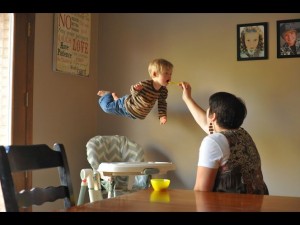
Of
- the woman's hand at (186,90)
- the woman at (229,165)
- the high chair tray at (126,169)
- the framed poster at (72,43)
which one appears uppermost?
the framed poster at (72,43)

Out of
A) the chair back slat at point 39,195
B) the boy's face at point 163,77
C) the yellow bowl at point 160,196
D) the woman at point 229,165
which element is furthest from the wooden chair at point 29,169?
the boy's face at point 163,77

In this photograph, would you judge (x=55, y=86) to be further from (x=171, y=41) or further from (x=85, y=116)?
(x=171, y=41)

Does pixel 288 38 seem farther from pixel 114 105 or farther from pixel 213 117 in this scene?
pixel 213 117

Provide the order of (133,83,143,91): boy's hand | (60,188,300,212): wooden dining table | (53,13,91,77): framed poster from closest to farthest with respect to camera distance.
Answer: (60,188,300,212): wooden dining table
(133,83,143,91): boy's hand
(53,13,91,77): framed poster

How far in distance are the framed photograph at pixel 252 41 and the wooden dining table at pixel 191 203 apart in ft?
6.70

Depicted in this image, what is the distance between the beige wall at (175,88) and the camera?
131 inches

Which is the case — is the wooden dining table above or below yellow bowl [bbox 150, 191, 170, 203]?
above

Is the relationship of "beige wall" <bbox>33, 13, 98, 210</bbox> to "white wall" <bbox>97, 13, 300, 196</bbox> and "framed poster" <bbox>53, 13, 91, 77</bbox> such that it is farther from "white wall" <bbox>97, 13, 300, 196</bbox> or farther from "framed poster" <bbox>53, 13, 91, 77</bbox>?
"white wall" <bbox>97, 13, 300, 196</bbox>

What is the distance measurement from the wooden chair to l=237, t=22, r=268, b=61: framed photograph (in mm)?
2213

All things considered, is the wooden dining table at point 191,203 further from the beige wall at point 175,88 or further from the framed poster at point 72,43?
the framed poster at point 72,43

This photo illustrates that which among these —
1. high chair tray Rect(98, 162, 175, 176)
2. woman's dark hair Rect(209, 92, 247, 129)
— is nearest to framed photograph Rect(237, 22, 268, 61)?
high chair tray Rect(98, 162, 175, 176)

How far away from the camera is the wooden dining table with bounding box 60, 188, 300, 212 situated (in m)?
1.36

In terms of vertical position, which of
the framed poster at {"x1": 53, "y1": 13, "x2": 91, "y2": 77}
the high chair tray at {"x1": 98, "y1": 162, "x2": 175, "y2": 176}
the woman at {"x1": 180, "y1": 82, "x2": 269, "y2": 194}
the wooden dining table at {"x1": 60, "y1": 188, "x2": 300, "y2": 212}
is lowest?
the high chair tray at {"x1": 98, "y1": 162, "x2": 175, "y2": 176}
